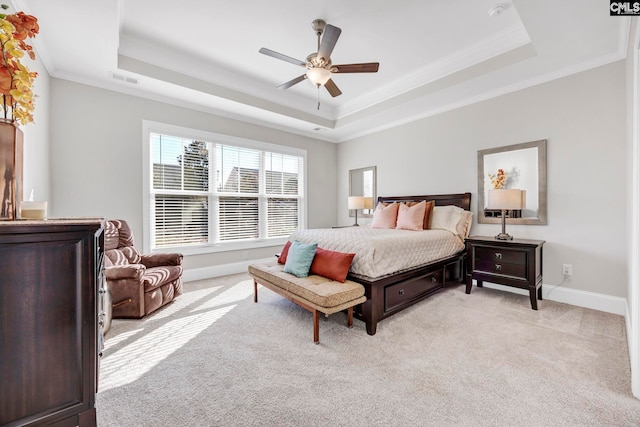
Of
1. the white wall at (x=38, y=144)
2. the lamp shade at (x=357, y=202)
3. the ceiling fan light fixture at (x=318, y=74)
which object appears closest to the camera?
the white wall at (x=38, y=144)

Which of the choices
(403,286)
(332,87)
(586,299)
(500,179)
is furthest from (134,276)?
(586,299)

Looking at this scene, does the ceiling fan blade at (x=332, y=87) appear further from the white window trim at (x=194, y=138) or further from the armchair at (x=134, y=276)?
the armchair at (x=134, y=276)

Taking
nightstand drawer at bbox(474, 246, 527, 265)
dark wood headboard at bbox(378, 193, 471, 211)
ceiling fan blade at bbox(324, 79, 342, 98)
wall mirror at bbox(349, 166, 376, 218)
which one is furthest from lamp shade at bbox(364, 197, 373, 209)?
ceiling fan blade at bbox(324, 79, 342, 98)

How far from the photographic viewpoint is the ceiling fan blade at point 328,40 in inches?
91.6

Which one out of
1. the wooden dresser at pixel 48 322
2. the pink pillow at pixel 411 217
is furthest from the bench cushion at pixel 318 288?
the pink pillow at pixel 411 217

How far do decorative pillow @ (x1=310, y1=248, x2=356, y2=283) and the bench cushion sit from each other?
5 cm

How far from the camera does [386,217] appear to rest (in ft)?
14.3

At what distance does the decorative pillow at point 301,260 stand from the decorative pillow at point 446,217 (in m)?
2.11

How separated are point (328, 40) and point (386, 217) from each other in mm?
2710

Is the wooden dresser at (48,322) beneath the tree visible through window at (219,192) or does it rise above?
beneath

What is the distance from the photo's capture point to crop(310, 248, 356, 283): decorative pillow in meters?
2.60

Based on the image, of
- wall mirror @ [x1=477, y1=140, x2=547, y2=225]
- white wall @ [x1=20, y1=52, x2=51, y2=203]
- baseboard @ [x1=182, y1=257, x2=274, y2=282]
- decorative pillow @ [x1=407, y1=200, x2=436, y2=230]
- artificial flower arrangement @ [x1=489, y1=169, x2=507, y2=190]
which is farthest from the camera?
baseboard @ [x1=182, y1=257, x2=274, y2=282]

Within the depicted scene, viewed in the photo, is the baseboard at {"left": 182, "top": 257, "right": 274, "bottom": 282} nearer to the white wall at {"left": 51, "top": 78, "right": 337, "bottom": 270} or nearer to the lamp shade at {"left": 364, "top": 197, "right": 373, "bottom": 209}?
the white wall at {"left": 51, "top": 78, "right": 337, "bottom": 270}

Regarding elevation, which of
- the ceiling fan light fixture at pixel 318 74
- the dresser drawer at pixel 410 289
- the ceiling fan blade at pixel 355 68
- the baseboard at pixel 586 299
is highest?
the ceiling fan blade at pixel 355 68
